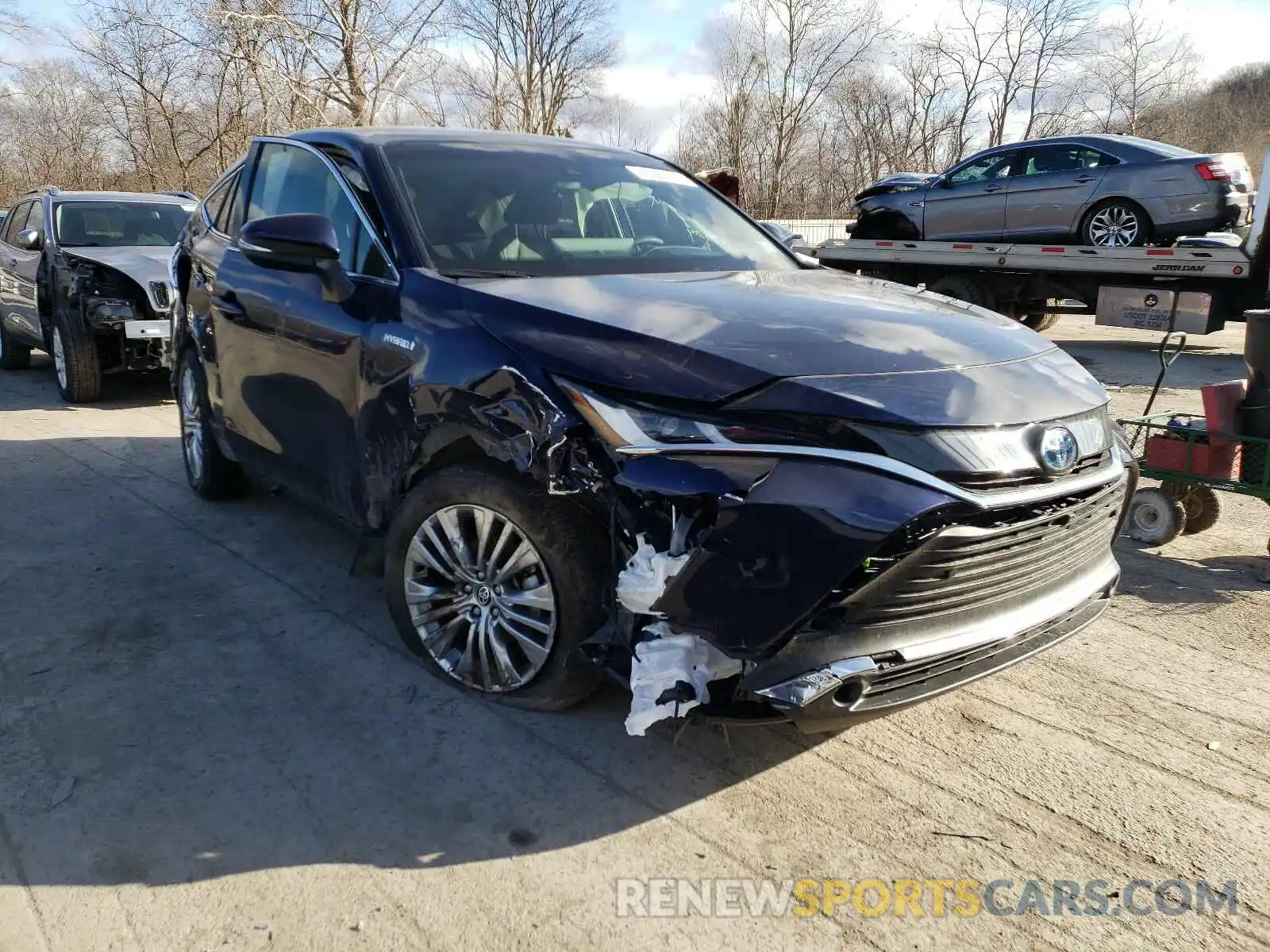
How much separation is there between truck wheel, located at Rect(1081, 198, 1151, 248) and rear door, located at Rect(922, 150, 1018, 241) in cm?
118

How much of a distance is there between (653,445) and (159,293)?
7.45 metres

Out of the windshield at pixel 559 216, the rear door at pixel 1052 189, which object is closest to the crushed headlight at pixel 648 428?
the windshield at pixel 559 216

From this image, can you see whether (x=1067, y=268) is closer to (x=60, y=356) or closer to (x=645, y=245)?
(x=645, y=245)

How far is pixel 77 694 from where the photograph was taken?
11.0 ft

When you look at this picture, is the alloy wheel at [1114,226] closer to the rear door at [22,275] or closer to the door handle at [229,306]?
the door handle at [229,306]

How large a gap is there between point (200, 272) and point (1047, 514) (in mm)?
4237

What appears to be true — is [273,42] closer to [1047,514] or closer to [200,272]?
[200,272]

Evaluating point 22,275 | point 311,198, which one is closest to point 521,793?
point 311,198

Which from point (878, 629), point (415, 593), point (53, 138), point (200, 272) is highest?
point (53, 138)

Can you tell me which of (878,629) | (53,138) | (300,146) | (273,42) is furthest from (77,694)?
(53,138)

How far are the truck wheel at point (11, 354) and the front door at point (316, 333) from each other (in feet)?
25.7

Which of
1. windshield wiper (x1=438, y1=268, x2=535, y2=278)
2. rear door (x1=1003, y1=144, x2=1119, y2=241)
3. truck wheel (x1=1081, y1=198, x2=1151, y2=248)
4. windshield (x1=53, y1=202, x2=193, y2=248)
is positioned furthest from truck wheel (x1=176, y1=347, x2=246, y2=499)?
rear door (x1=1003, y1=144, x2=1119, y2=241)

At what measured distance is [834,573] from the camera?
2.30m

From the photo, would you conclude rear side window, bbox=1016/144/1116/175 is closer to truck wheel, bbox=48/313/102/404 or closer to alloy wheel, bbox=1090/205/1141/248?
alloy wheel, bbox=1090/205/1141/248
